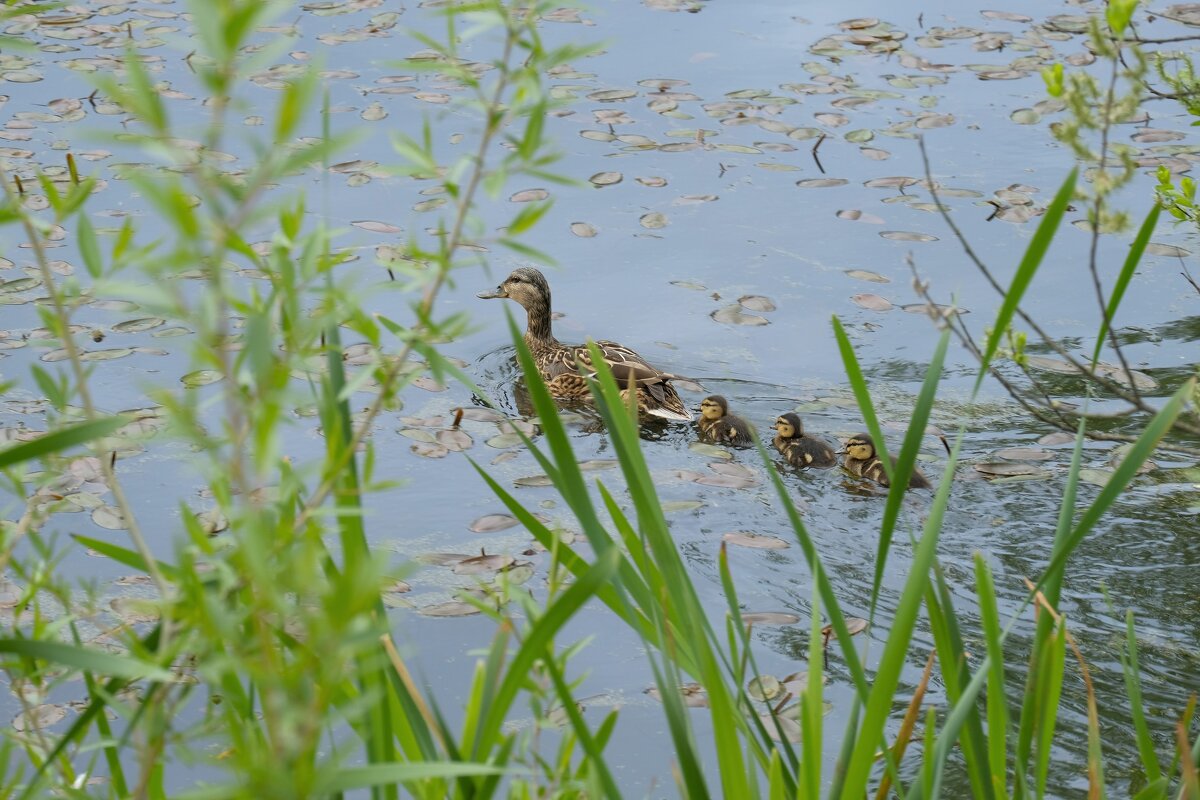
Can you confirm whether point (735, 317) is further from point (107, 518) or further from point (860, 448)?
point (107, 518)

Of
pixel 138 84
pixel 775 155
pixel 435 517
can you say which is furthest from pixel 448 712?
pixel 775 155

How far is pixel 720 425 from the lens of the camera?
18.0 feet

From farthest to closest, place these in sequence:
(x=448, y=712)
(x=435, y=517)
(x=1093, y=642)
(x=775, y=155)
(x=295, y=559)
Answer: (x=775, y=155), (x=435, y=517), (x=1093, y=642), (x=448, y=712), (x=295, y=559)

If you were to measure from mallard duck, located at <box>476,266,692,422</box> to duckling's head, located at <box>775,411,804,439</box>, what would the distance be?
1.46ft

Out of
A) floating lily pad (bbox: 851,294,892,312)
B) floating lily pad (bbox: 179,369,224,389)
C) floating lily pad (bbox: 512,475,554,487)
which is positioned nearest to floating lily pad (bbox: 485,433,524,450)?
floating lily pad (bbox: 512,475,554,487)

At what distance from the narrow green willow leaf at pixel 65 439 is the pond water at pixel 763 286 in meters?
1.22

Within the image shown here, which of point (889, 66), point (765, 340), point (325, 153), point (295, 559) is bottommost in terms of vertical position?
point (765, 340)

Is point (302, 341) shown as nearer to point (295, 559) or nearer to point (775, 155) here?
point (295, 559)

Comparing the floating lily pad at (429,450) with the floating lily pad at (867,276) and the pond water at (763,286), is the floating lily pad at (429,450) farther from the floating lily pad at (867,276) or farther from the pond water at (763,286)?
the floating lily pad at (867,276)

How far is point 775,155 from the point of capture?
7625mm

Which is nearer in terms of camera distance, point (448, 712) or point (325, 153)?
point (325, 153)

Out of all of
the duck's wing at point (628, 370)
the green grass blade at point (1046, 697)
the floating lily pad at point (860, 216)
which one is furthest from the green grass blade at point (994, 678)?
the floating lily pad at point (860, 216)

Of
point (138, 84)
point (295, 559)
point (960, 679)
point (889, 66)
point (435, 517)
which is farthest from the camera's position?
point (889, 66)

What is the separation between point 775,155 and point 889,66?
1494 mm
